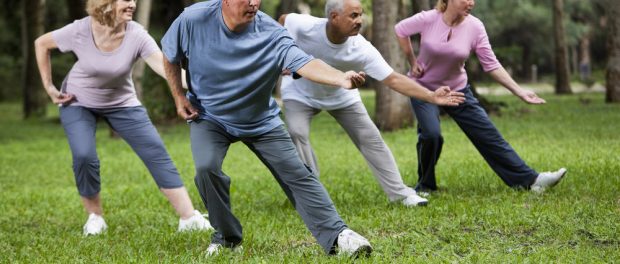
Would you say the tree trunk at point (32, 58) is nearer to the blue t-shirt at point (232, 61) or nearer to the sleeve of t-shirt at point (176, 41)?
the sleeve of t-shirt at point (176, 41)

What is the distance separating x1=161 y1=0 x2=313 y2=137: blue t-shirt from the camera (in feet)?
19.7

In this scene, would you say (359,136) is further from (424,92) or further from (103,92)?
(424,92)

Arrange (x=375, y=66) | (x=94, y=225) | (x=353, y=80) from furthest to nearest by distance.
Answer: (x=94, y=225), (x=375, y=66), (x=353, y=80)

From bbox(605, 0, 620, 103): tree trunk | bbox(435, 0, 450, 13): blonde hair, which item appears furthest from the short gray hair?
bbox(605, 0, 620, 103): tree trunk

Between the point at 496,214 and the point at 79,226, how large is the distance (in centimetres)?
389

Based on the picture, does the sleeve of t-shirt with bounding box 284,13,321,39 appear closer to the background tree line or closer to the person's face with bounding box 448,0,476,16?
the person's face with bounding box 448,0,476,16

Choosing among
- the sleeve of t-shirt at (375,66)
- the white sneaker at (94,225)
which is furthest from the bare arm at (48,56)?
the sleeve of t-shirt at (375,66)

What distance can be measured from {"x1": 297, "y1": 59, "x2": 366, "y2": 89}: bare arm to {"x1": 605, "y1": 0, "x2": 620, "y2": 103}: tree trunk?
69.5 feet

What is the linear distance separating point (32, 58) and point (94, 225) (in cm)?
2254

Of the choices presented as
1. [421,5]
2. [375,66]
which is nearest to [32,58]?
[421,5]

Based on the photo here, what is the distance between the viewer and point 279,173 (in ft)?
21.0

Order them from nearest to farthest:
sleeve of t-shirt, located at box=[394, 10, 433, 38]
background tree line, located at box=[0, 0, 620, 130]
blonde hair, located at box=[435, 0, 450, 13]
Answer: blonde hair, located at box=[435, 0, 450, 13] < sleeve of t-shirt, located at box=[394, 10, 433, 38] < background tree line, located at box=[0, 0, 620, 130]

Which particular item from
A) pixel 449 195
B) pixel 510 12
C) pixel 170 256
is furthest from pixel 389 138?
pixel 510 12

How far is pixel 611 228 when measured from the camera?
7055 mm
